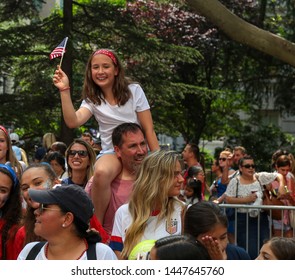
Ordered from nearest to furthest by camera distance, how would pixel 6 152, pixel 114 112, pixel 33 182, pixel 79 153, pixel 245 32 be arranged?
pixel 33 182, pixel 114 112, pixel 79 153, pixel 6 152, pixel 245 32

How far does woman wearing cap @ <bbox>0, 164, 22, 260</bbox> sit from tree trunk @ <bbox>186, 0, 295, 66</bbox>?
613cm

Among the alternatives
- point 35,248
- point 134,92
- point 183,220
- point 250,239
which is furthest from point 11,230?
point 250,239

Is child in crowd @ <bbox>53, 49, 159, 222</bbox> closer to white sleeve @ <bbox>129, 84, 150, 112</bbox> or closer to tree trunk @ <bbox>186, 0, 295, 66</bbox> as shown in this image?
white sleeve @ <bbox>129, 84, 150, 112</bbox>

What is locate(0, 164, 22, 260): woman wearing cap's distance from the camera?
5.28 metres

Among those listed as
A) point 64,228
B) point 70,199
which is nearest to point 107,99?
point 70,199

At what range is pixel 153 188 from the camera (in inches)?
216

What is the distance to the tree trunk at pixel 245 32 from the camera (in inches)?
434

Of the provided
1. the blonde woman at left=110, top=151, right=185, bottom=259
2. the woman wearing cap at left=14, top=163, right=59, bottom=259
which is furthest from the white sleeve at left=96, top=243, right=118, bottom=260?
A: the woman wearing cap at left=14, top=163, right=59, bottom=259

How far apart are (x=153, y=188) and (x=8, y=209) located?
1.05 m

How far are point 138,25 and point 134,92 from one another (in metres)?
12.7

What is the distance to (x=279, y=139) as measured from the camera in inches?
1119

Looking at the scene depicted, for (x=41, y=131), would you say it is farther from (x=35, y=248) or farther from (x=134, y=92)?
(x=35, y=248)

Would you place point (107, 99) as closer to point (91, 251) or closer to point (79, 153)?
point (79, 153)

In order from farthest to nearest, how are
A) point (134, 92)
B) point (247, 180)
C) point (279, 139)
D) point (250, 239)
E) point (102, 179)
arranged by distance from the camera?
1. point (279, 139)
2. point (247, 180)
3. point (250, 239)
4. point (134, 92)
5. point (102, 179)
